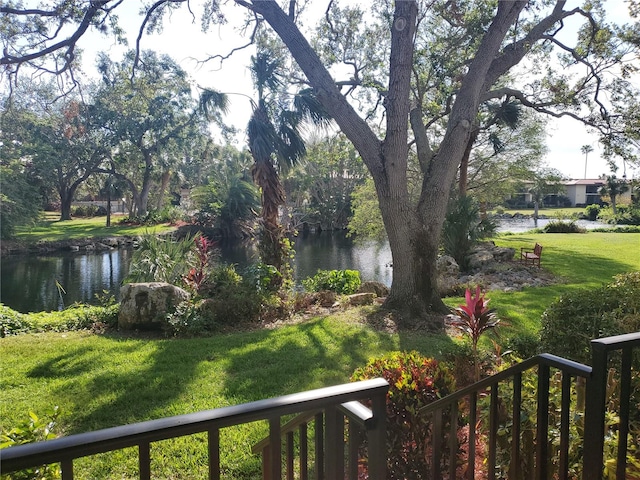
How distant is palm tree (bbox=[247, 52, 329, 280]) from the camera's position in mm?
9000

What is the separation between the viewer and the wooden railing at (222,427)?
2.52 ft

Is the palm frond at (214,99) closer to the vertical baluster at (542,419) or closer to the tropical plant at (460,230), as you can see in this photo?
the tropical plant at (460,230)

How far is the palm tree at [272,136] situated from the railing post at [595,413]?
25.5ft

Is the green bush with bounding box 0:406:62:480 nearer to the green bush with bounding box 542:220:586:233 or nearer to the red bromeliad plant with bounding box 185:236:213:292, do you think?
the red bromeliad plant with bounding box 185:236:213:292

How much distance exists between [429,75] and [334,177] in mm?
22367

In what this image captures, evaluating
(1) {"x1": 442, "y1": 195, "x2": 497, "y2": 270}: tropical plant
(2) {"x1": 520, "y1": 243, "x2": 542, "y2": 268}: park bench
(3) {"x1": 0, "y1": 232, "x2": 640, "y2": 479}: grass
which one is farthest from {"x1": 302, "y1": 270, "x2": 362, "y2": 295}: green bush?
(2) {"x1": 520, "y1": 243, "x2": 542, "y2": 268}: park bench

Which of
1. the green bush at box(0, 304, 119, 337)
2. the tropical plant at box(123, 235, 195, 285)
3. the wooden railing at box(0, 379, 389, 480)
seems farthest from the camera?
the tropical plant at box(123, 235, 195, 285)

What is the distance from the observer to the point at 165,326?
20.7 feet

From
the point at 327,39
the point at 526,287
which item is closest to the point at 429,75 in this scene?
the point at 327,39

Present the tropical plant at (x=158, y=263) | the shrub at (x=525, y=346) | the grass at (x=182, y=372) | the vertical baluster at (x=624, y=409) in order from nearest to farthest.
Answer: the vertical baluster at (x=624, y=409) → the grass at (x=182, y=372) → the shrub at (x=525, y=346) → the tropical plant at (x=158, y=263)

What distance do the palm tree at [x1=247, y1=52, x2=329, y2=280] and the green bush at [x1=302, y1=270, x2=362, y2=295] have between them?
1.16m

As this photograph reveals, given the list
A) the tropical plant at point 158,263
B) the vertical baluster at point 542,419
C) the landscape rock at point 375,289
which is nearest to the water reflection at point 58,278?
the tropical plant at point 158,263

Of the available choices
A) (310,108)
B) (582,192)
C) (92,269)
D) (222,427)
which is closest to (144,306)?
(310,108)

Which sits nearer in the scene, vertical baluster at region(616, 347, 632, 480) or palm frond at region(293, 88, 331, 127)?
vertical baluster at region(616, 347, 632, 480)
